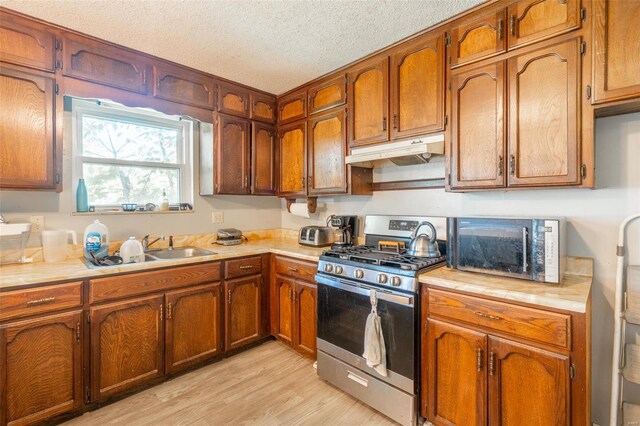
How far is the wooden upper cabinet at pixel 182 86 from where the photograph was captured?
237 centimetres

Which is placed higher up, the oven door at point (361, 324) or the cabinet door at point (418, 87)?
the cabinet door at point (418, 87)

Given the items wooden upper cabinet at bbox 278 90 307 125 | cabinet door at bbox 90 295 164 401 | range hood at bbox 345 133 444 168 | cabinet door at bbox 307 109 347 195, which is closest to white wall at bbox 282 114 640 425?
range hood at bbox 345 133 444 168

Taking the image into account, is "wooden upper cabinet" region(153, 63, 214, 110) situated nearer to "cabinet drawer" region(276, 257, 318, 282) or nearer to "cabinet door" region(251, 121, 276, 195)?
"cabinet door" region(251, 121, 276, 195)

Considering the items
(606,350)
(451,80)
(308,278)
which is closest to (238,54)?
(451,80)

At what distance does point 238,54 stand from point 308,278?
1.81 meters

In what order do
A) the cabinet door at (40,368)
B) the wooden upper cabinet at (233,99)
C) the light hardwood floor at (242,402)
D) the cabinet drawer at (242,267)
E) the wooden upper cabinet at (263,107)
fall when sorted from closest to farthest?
the cabinet door at (40,368) < the light hardwood floor at (242,402) < the cabinet drawer at (242,267) < the wooden upper cabinet at (233,99) < the wooden upper cabinet at (263,107)

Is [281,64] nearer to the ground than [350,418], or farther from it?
farther from it

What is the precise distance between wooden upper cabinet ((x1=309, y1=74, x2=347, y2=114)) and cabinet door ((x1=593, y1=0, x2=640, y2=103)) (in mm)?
1562

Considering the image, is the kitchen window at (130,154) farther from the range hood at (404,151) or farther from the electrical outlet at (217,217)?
the range hood at (404,151)

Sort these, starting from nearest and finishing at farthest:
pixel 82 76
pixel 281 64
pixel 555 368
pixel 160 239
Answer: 1. pixel 555 368
2. pixel 82 76
3. pixel 281 64
4. pixel 160 239

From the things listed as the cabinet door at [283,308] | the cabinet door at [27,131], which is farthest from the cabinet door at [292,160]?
the cabinet door at [27,131]

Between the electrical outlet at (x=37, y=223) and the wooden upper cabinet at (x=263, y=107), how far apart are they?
1.84 m

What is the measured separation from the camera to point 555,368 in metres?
1.31

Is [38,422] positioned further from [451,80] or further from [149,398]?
[451,80]
